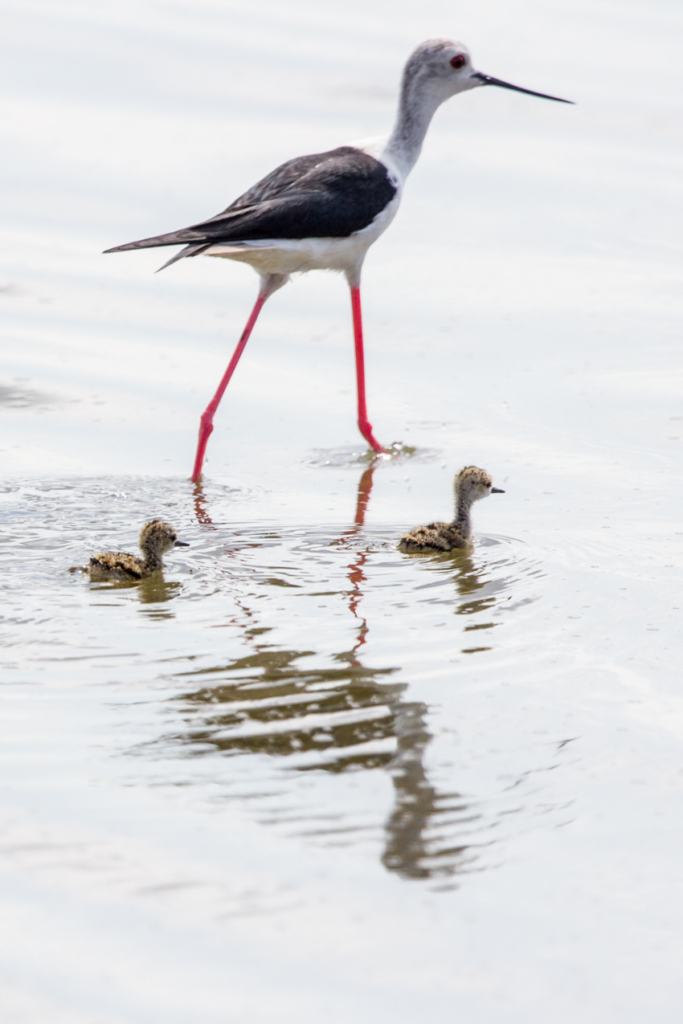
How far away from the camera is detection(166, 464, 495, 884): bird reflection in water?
4086 millimetres

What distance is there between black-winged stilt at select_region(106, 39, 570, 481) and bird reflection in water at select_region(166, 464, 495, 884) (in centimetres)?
319

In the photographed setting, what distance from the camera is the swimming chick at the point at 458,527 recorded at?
→ 661cm

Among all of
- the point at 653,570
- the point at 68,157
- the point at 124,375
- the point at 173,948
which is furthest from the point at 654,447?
the point at 68,157

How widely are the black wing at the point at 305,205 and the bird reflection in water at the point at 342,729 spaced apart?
3182mm

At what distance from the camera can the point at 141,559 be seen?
20.8 feet

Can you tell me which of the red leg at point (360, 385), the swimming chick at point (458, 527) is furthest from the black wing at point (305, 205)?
the swimming chick at point (458, 527)

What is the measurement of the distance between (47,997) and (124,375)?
714cm

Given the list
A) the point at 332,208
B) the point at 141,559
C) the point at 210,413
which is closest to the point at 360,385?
the point at 210,413

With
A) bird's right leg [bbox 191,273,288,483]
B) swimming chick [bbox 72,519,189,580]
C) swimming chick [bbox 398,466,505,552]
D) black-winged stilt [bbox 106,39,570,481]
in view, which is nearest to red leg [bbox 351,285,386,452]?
black-winged stilt [bbox 106,39,570,481]

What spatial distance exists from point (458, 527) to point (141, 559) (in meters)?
1.43

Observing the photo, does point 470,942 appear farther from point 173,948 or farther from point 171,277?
point 171,277

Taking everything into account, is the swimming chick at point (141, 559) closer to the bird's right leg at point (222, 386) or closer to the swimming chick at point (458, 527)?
the swimming chick at point (458, 527)

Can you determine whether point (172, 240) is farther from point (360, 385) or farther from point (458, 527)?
point (458, 527)

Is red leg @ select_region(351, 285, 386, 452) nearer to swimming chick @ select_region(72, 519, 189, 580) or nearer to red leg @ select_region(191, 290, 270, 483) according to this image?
red leg @ select_region(191, 290, 270, 483)
